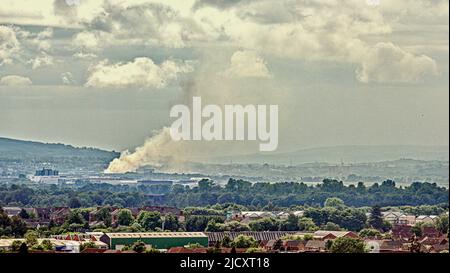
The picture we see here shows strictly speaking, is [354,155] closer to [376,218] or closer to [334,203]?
[376,218]

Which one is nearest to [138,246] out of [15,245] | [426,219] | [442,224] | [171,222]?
[15,245]

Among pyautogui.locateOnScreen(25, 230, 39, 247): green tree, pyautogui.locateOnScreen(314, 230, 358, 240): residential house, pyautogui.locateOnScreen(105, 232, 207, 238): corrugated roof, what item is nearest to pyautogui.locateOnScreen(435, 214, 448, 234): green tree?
pyautogui.locateOnScreen(314, 230, 358, 240): residential house

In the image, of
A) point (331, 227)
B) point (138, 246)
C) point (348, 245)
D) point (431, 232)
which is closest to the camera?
point (138, 246)

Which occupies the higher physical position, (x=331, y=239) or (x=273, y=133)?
(x=273, y=133)

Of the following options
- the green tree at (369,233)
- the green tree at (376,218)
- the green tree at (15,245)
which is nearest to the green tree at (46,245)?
the green tree at (15,245)

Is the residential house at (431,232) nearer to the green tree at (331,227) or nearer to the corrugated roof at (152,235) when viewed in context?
the green tree at (331,227)

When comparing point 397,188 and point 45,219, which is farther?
point 397,188
